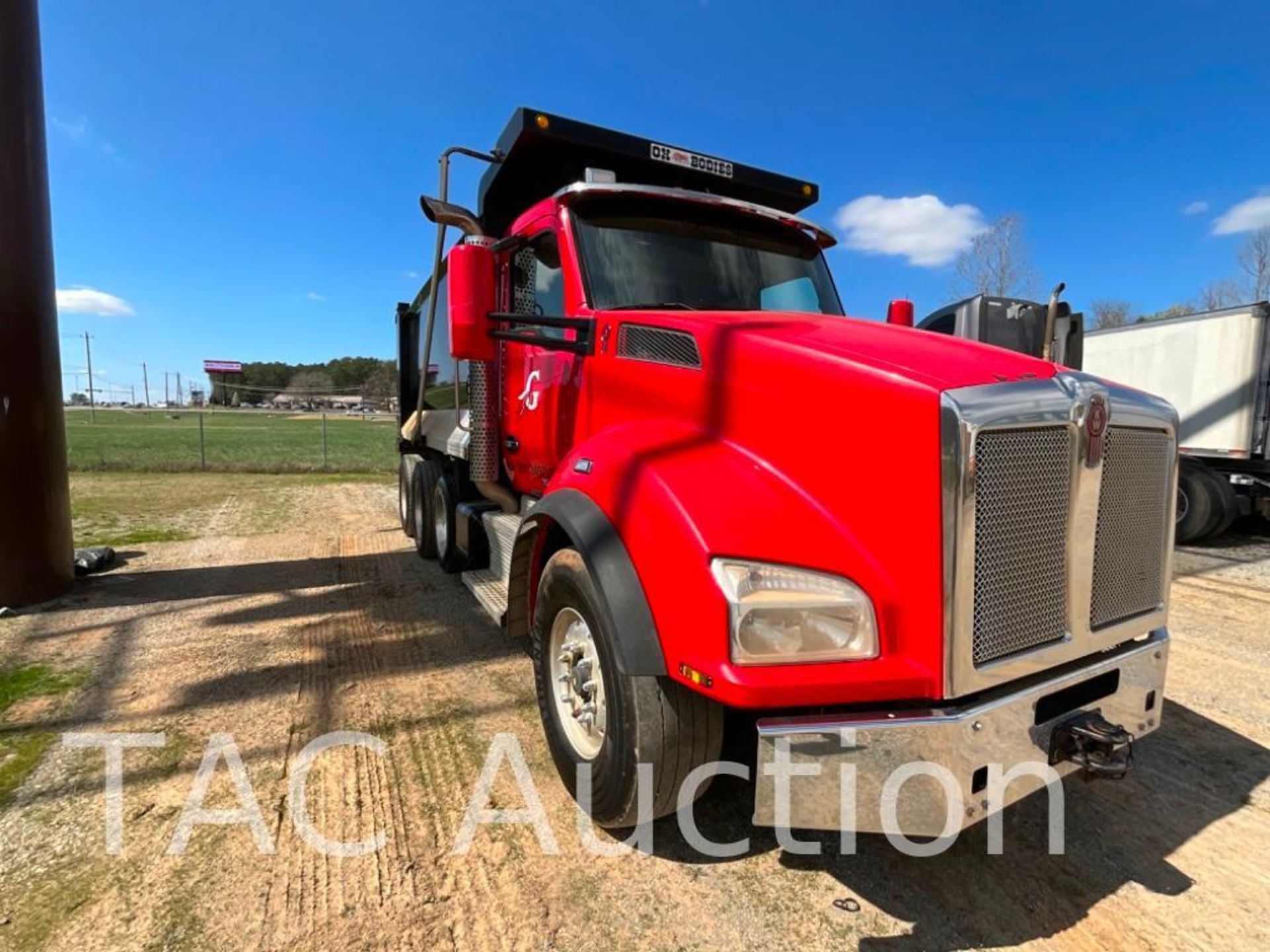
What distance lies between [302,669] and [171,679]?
69 centimetres

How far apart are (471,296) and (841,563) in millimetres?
2383

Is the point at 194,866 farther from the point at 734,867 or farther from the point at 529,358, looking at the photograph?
the point at 529,358

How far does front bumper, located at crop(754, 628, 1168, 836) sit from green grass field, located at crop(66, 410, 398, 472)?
560 inches

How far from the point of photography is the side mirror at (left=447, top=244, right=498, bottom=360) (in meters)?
3.46

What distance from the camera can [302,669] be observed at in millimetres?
4176

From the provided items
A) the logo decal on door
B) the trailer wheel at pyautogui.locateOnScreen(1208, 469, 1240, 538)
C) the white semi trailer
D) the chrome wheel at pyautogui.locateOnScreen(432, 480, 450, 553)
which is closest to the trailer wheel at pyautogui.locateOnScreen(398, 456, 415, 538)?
the chrome wheel at pyautogui.locateOnScreen(432, 480, 450, 553)

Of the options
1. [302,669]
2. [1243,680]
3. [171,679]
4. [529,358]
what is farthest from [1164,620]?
[171,679]

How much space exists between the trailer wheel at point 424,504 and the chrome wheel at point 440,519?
86 millimetres

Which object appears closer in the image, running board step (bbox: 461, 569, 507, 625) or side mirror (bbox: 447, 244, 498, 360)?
side mirror (bbox: 447, 244, 498, 360)

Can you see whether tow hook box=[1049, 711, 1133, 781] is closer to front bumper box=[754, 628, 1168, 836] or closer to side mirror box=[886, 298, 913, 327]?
front bumper box=[754, 628, 1168, 836]

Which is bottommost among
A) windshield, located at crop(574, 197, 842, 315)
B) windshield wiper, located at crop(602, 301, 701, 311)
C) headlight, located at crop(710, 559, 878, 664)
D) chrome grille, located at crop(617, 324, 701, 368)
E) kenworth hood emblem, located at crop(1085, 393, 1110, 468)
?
headlight, located at crop(710, 559, 878, 664)

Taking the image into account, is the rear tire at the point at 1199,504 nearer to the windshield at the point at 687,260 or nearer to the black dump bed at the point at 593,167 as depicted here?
the black dump bed at the point at 593,167

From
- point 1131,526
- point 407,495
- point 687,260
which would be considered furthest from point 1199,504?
point 407,495

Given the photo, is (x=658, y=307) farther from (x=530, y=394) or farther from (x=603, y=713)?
(x=603, y=713)
